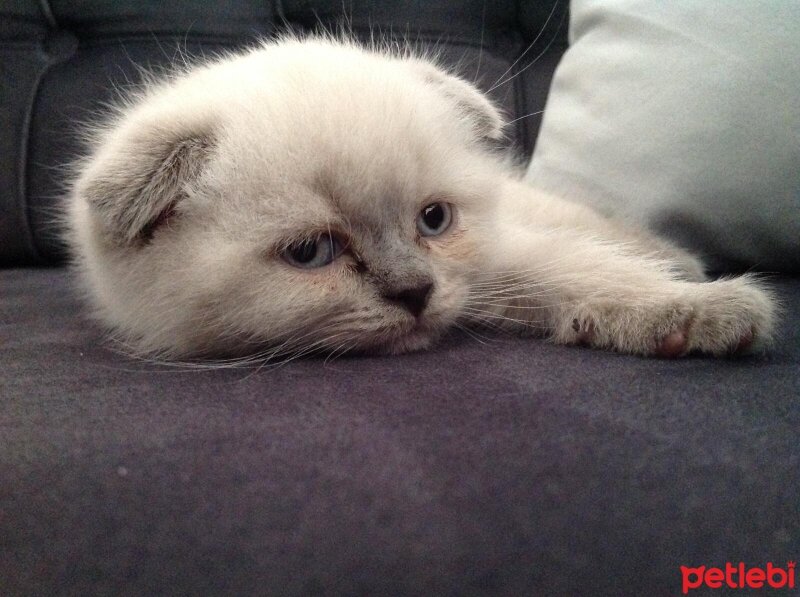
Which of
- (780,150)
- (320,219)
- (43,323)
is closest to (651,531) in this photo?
(320,219)

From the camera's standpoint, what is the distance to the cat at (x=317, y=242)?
743 millimetres

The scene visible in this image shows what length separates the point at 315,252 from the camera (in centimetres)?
77

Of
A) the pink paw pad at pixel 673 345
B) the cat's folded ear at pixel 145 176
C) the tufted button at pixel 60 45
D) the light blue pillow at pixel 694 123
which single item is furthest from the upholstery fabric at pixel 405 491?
the tufted button at pixel 60 45

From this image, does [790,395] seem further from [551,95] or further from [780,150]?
[551,95]

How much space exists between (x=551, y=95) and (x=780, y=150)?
0.55 m

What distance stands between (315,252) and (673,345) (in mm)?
460

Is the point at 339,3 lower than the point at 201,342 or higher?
higher

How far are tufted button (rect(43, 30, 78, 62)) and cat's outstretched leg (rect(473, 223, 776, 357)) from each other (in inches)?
54.8

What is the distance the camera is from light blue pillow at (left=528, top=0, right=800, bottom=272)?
1005 mm

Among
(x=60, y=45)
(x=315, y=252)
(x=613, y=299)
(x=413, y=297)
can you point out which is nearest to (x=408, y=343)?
(x=413, y=297)

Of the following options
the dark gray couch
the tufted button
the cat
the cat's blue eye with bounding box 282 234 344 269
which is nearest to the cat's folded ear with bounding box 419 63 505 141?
the cat

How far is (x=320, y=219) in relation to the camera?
2.44 ft

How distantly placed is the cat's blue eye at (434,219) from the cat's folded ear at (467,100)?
0.23 metres

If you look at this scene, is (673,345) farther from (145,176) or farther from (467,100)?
(145,176)
